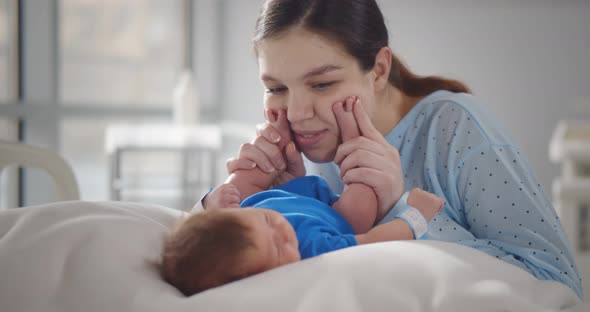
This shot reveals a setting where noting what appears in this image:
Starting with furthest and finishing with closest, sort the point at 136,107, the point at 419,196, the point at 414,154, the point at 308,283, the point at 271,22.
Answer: the point at 136,107
the point at 414,154
the point at 271,22
the point at 419,196
the point at 308,283

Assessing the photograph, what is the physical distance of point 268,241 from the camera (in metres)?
1.01

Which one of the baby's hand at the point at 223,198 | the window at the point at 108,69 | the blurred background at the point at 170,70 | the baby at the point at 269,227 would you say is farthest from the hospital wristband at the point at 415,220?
the window at the point at 108,69

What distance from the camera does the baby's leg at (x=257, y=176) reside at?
4.69ft

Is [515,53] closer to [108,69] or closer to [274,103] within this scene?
[108,69]

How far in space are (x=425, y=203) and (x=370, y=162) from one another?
134 mm

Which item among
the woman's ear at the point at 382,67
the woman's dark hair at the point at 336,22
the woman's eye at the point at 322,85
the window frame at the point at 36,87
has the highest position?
the woman's dark hair at the point at 336,22

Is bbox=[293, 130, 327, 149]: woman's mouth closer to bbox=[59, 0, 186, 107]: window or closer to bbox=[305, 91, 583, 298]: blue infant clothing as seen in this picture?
bbox=[305, 91, 583, 298]: blue infant clothing

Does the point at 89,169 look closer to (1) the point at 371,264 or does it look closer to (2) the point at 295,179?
Result: (2) the point at 295,179

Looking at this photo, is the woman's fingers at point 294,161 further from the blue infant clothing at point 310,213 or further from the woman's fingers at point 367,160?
the woman's fingers at point 367,160

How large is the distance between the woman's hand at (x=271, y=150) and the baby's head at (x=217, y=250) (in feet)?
1.36

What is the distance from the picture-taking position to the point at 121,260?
962 millimetres

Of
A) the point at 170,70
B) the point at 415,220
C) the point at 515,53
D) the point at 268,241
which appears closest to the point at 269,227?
the point at 268,241

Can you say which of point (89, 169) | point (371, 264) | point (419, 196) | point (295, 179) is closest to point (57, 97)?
point (89, 169)

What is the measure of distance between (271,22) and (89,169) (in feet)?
10.2
